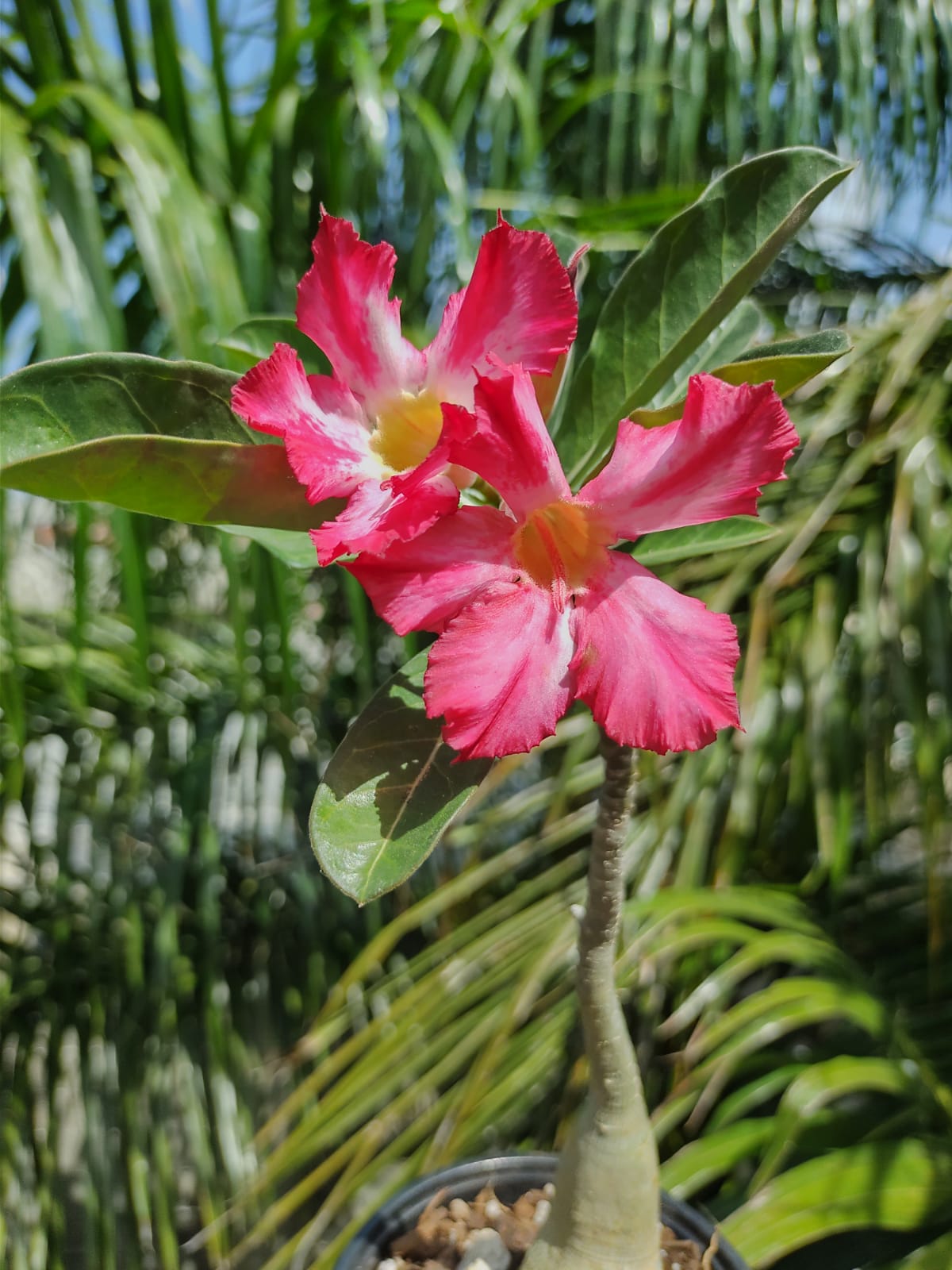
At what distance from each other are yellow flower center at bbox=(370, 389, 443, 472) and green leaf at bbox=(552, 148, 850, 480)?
6 centimetres

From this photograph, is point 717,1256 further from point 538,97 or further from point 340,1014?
point 538,97

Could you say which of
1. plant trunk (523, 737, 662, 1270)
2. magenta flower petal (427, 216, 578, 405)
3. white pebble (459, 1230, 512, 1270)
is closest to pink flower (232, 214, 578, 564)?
magenta flower petal (427, 216, 578, 405)

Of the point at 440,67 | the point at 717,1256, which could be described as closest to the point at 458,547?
the point at 717,1256

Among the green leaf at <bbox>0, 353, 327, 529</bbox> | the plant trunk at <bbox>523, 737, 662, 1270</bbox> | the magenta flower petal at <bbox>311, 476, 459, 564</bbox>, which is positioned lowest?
the plant trunk at <bbox>523, 737, 662, 1270</bbox>

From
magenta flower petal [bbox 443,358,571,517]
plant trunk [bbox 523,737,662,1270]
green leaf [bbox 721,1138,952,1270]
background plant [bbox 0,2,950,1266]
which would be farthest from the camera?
background plant [bbox 0,2,950,1266]

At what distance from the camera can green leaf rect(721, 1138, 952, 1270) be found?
49 centimetres

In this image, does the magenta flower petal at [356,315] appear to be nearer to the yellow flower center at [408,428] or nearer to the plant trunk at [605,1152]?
the yellow flower center at [408,428]

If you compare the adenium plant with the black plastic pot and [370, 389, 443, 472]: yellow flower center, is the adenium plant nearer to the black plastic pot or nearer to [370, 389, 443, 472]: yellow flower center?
[370, 389, 443, 472]: yellow flower center

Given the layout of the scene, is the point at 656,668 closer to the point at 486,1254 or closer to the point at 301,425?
the point at 301,425

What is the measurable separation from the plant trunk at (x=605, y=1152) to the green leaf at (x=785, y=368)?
0.57 feet

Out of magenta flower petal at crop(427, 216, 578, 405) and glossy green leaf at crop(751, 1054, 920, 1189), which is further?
glossy green leaf at crop(751, 1054, 920, 1189)

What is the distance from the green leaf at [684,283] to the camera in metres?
0.30

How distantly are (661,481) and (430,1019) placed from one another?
555mm

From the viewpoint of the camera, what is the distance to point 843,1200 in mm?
509
